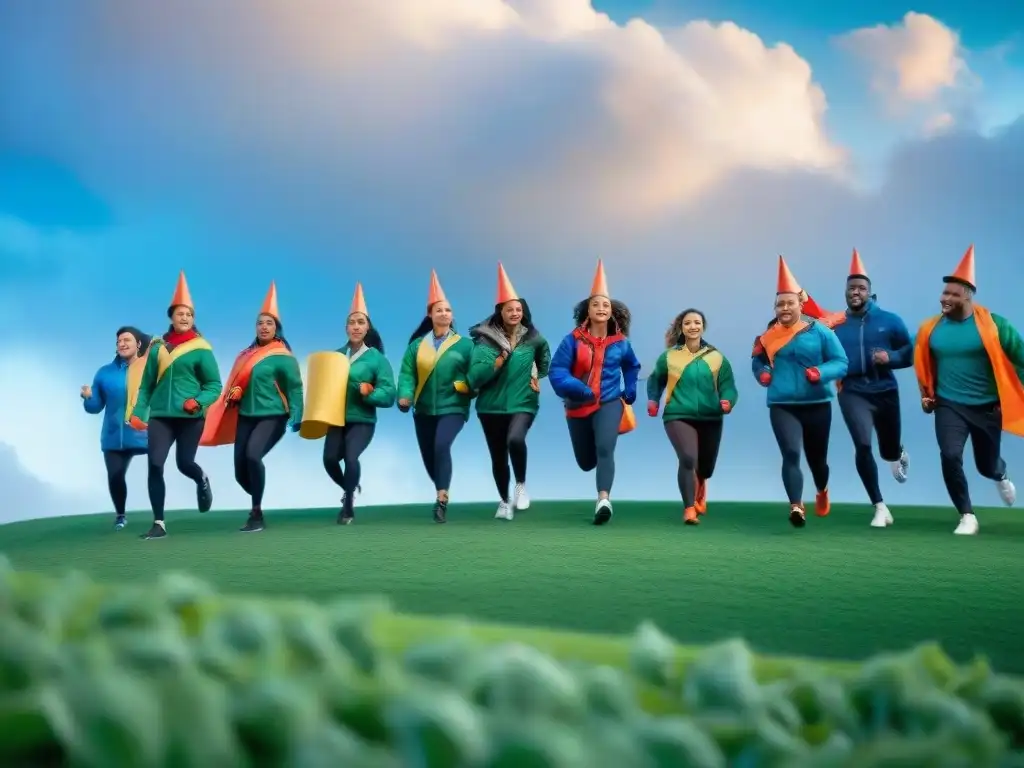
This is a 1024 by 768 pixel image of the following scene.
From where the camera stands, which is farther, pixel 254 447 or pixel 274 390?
pixel 274 390

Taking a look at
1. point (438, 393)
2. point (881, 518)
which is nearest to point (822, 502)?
point (881, 518)

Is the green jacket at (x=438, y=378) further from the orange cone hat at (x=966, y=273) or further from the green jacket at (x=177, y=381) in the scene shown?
the orange cone hat at (x=966, y=273)

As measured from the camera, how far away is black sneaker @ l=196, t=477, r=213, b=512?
29.7ft

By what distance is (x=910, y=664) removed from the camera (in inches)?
112

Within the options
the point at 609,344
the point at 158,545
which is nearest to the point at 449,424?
the point at 609,344

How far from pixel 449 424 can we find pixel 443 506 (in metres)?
0.75

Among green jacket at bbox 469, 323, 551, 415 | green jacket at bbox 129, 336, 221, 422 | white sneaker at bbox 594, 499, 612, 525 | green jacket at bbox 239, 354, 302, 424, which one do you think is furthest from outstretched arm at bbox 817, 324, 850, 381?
green jacket at bbox 129, 336, 221, 422

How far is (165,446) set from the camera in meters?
8.42

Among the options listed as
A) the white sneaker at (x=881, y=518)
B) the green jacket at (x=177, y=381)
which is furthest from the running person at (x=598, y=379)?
the green jacket at (x=177, y=381)

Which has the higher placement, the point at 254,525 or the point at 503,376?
the point at 503,376

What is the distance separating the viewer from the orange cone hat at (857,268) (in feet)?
30.2

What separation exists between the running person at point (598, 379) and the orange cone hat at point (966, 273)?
2.65 metres

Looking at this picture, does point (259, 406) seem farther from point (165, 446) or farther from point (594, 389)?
point (594, 389)

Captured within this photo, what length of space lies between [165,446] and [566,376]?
11.7ft
